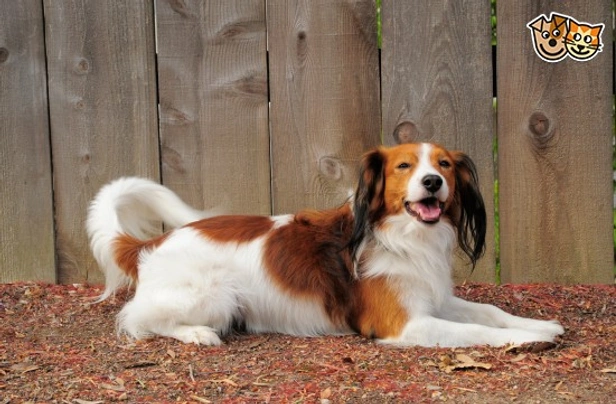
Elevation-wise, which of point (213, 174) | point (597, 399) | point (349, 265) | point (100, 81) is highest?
point (100, 81)

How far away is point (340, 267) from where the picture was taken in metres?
4.28

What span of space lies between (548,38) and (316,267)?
1957 mm

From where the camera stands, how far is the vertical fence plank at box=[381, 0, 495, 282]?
15.9 ft

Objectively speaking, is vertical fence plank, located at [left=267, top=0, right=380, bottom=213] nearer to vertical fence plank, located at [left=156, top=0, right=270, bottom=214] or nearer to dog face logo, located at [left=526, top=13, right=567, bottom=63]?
vertical fence plank, located at [left=156, top=0, right=270, bottom=214]

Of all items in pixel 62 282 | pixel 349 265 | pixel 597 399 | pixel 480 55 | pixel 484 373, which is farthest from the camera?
pixel 62 282

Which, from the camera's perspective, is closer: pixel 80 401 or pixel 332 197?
pixel 80 401

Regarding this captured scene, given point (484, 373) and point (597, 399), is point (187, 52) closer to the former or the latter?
point (484, 373)

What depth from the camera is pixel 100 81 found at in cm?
505

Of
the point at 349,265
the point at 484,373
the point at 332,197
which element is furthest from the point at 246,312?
the point at 484,373

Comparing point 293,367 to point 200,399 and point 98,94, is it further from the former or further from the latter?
point 98,94

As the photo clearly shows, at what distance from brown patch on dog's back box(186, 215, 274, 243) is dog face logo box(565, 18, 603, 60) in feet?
6.74

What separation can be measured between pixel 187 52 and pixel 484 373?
106 inches

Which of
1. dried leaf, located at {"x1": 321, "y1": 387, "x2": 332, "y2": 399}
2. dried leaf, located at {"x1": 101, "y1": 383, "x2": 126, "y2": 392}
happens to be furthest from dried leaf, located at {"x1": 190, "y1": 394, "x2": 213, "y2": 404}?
dried leaf, located at {"x1": 321, "y1": 387, "x2": 332, "y2": 399}

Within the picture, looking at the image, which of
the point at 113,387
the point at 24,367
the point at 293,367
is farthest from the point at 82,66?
the point at 293,367
